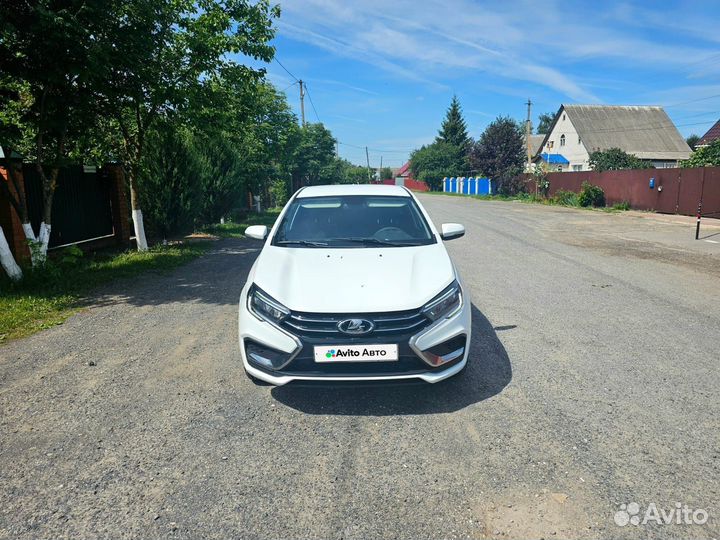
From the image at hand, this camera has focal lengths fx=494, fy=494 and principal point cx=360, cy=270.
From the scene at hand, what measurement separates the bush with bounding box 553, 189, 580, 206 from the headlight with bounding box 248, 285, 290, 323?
92.0 ft

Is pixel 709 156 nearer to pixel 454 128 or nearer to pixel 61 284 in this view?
pixel 61 284

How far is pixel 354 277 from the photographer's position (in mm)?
3658

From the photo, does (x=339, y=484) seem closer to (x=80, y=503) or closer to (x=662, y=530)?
(x=80, y=503)

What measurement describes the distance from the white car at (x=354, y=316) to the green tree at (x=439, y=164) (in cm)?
6330

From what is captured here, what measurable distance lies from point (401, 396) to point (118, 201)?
11503 mm

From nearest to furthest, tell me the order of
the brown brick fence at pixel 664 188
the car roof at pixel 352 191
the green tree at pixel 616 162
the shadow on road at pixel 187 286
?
the car roof at pixel 352 191
the shadow on road at pixel 187 286
the brown brick fence at pixel 664 188
the green tree at pixel 616 162

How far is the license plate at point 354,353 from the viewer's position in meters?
3.22

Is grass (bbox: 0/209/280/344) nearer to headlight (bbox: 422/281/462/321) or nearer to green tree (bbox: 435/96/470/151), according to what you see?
headlight (bbox: 422/281/462/321)

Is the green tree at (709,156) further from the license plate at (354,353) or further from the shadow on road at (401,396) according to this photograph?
the license plate at (354,353)

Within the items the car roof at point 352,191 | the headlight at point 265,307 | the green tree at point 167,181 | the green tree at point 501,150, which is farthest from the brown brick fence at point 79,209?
the green tree at point 501,150

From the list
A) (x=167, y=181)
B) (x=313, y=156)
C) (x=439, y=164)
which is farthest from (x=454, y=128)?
(x=167, y=181)

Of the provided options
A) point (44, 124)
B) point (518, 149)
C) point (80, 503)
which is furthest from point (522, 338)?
point (518, 149)

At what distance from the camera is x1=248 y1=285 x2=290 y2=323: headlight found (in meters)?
3.39

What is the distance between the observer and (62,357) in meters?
4.77
